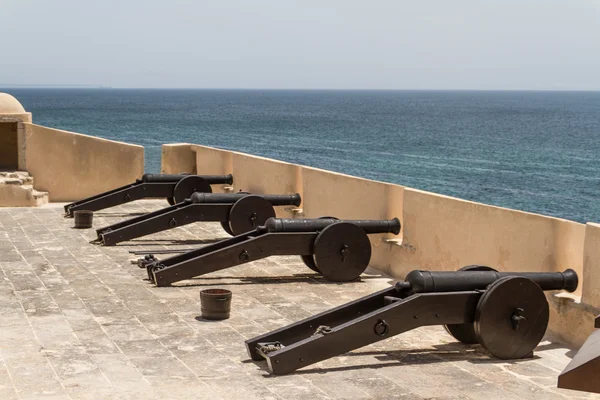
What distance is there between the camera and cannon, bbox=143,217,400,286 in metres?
8.60

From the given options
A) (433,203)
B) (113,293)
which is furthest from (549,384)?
(113,293)

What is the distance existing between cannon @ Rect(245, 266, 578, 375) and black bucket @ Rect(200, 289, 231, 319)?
1.18 meters

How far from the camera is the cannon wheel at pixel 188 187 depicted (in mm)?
12664

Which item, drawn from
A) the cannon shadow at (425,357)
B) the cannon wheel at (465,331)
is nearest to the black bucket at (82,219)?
the cannon shadow at (425,357)

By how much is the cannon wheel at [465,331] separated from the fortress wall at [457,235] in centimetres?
68

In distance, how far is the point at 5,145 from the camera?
698 inches

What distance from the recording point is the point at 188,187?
41.9 feet

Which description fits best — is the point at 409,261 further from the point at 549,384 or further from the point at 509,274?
the point at 549,384

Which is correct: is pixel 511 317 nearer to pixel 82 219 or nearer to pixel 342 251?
pixel 342 251

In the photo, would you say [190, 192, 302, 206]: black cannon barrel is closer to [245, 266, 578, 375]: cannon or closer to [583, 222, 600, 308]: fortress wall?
[245, 266, 578, 375]: cannon

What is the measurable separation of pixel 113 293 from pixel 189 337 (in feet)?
5.52

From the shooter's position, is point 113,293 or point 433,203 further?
point 433,203

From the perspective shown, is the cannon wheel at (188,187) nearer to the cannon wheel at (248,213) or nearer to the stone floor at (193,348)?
the cannon wheel at (248,213)

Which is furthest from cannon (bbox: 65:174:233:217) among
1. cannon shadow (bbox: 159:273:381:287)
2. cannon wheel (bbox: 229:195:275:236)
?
cannon shadow (bbox: 159:273:381:287)
